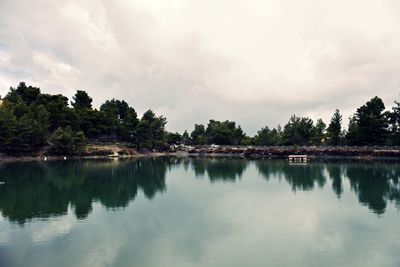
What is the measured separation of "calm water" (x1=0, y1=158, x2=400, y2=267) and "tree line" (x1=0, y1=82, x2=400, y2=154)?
35.1m

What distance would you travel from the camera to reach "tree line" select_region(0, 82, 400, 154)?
77000 mm

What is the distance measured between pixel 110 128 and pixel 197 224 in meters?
81.4

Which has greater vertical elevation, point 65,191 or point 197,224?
point 65,191

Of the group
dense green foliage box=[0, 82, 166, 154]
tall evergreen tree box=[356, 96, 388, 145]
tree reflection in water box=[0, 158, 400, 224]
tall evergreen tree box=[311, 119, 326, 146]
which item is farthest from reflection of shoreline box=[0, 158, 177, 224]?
tall evergreen tree box=[311, 119, 326, 146]

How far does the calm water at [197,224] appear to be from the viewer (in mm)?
17312

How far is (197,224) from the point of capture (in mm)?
23625

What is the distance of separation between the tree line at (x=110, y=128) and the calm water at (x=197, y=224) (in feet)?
115

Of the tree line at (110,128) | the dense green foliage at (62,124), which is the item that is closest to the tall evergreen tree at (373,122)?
the tree line at (110,128)

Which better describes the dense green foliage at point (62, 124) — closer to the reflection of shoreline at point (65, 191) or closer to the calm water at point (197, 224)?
the reflection of shoreline at point (65, 191)

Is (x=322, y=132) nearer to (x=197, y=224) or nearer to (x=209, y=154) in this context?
(x=209, y=154)

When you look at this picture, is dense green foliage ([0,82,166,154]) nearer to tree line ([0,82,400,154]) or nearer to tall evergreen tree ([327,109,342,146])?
tree line ([0,82,400,154])

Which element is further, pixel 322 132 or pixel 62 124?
pixel 322 132

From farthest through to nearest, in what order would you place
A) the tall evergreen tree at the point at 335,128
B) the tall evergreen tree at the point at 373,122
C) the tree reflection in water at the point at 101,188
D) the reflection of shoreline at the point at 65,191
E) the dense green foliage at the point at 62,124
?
the tall evergreen tree at the point at 335,128 < the tall evergreen tree at the point at 373,122 < the dense green foliage at the point at 62,124 < the tree reflection in water at the point at 101,188 < the reflection of shoreline at the point at 65,191

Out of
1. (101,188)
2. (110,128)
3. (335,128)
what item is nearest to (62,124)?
(110,128)
